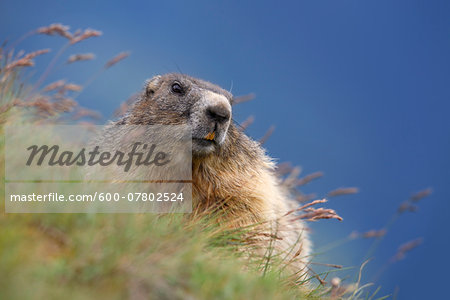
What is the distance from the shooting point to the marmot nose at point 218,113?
182 inches

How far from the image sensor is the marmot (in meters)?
4.66

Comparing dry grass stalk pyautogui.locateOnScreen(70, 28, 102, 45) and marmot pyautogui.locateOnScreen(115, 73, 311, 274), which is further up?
dry grass stalk pyautogui.locateOnScreen(70, 28, 102, 45)

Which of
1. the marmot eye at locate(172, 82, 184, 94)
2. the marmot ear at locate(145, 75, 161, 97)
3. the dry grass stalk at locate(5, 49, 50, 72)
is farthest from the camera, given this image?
the marmot ear at locate(145, 75, 161, 97)

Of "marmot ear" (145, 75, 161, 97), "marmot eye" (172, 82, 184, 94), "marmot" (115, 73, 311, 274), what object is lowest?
"marmot" (115, 73, 311, 274)

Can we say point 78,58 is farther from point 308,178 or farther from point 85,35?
point 308,178

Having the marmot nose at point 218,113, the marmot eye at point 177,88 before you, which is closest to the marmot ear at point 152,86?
the marmot eye at point 177,88

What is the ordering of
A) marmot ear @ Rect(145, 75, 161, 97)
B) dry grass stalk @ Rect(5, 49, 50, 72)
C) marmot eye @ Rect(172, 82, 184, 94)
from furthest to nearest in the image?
marmot ear @ Rect(145, 75, 161, 97)
marmot eye @ Rect(172, 82, 184, 94)
dry grass stalk @ Rect(5, 49, 50, 72)

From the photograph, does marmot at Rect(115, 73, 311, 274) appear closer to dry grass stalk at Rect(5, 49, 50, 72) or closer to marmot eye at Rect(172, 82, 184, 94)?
marmot eye at Rect(172, 82, 184, 94)

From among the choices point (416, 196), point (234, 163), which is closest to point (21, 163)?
point (234, 163)

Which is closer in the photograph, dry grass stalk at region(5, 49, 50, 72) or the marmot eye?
dry grass stalk at region(5, 49, 50, 72)

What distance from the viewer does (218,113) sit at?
15.2ft

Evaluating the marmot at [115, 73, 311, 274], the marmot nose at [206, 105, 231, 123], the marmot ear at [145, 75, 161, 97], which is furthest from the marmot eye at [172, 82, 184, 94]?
the marmot nose at [206, 105, 231, 123]

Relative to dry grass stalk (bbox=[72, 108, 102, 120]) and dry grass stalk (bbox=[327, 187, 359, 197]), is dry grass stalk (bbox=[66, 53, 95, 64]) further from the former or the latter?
dry grass stalk (bbox=[327, 187, 359, 197])

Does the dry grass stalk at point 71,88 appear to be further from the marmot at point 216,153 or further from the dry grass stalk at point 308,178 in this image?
the dry grass stalk at point 308,178
